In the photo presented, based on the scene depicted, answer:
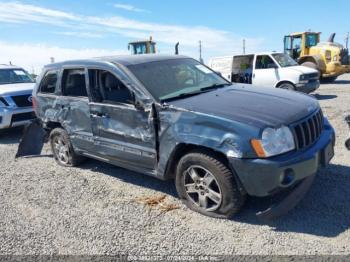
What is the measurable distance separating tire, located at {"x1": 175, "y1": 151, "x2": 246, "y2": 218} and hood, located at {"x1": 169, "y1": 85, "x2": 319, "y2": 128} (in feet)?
1.64

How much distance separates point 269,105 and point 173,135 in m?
1.12

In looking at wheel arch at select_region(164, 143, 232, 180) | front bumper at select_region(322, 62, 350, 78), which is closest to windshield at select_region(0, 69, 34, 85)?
wheel arch at select_region(164, 143, 232, 180)

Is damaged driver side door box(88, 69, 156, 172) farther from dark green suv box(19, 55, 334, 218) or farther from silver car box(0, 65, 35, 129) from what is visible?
silver car box(0, 65, 35, 129)

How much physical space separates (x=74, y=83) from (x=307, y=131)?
11.4ft

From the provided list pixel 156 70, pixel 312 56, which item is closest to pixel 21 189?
pixel 156 70

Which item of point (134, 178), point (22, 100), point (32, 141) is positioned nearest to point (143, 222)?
point (134, 178)

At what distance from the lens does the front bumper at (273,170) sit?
3.21m

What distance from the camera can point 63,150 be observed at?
Answer: 583 centimetres

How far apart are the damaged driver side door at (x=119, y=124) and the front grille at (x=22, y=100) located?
4.40 metres

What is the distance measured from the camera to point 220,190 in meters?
3.58

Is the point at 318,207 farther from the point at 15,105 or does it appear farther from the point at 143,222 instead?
the point at 15,105

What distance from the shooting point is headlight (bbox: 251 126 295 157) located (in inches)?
127

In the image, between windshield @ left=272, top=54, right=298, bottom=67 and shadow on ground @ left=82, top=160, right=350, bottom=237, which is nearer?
shadow on ground @ left=82, top=160, right=350, bottom=237

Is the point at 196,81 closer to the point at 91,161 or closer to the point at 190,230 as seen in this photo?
the point at 190,230
